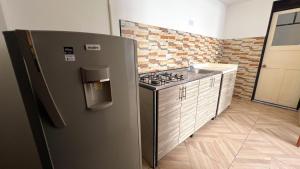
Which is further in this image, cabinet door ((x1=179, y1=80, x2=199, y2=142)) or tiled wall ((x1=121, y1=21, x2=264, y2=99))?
tiled wall ((x1=121, y1=21, x2=264, y2=99))

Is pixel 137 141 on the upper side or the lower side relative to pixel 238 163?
upper

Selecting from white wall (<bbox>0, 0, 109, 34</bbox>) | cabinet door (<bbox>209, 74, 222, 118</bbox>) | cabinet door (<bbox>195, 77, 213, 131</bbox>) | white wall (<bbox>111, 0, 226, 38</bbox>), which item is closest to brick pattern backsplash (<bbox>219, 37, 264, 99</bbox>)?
white wall (<bbox>111, 0, 226, 38</bbox>)

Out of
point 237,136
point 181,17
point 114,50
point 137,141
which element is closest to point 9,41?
point 114,50

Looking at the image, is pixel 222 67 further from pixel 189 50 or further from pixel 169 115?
pixel 169 115

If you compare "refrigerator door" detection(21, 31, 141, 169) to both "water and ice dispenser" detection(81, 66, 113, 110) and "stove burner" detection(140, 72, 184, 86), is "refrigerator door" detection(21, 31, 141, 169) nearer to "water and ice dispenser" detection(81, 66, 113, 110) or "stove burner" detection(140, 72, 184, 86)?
"water and ice dispenser" detection(81, 66, 113, 110)

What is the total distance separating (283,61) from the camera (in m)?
2.77

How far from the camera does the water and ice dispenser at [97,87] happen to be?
2.17ft

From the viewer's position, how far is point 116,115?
849 millimetres

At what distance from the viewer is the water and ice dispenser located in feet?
2.17

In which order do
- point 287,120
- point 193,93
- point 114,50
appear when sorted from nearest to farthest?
point 114,50, point 193,93, point 287,120

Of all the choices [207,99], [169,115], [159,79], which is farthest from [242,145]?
[159,79]

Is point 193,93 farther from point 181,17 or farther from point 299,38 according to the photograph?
point 299,38

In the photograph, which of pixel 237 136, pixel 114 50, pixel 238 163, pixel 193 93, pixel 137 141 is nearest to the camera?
pixel 114 50

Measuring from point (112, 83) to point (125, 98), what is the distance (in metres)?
0.15
